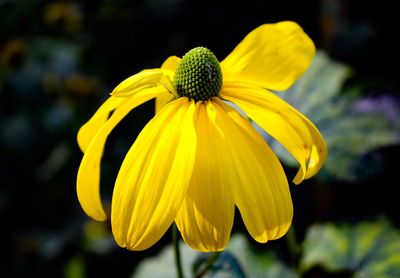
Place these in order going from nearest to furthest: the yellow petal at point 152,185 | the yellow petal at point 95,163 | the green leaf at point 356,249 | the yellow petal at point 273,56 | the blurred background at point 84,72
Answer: the yellow petal at point 152,185 < the yellow petal at point 95,163 < the yellow petal at point 273,56 < the green leaf at point 356,249 < the blurred background at point 84,72

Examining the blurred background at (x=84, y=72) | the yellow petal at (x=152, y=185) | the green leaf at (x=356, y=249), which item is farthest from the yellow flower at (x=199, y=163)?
the blurred background at (x=84, y=72)

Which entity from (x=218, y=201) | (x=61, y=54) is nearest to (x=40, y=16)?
(x=61, y=54)

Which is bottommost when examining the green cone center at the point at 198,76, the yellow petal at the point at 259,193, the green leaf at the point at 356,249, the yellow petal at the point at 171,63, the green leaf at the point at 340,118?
the green leaf at the point at 356,249

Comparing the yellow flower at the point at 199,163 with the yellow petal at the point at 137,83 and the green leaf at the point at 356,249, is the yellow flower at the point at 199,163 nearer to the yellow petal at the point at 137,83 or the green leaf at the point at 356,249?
the yellow petal at the point at 137,83

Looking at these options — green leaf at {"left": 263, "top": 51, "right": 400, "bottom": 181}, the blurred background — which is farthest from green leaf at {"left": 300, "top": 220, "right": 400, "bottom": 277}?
the blurred background

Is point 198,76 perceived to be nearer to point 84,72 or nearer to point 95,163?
point 95,163
